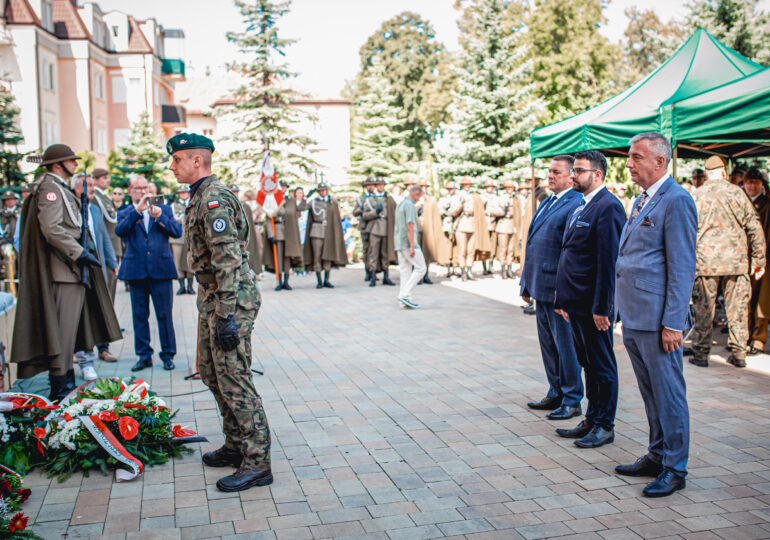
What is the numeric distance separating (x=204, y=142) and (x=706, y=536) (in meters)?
3.88

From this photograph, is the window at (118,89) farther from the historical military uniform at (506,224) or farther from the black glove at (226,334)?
the black glove at (226,334)

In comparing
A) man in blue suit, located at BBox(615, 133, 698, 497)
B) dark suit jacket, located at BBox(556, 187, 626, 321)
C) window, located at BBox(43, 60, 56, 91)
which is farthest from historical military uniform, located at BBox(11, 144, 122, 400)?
window, located at BBox(43, 60, 56, 91)

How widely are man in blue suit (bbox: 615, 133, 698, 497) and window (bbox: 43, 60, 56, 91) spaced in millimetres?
40816

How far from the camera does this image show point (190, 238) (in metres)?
4.45

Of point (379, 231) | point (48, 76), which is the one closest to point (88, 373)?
point (379, 231)

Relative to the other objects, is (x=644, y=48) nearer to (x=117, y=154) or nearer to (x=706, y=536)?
(x=117, y=154)

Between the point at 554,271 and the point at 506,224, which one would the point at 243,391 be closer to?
the point at 554,271

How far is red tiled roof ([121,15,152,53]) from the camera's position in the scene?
4897 cm

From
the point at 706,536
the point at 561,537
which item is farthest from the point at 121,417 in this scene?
the point at 706,536

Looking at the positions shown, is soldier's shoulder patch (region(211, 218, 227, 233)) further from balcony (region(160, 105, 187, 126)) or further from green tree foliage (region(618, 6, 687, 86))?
balcony (region(160, 105, 187, 126))

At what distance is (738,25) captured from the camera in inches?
991

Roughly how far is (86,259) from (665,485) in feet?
17.3

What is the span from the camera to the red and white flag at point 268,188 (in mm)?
12656

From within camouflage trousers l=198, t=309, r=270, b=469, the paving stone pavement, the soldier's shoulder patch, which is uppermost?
the soldier's shoulder patch
